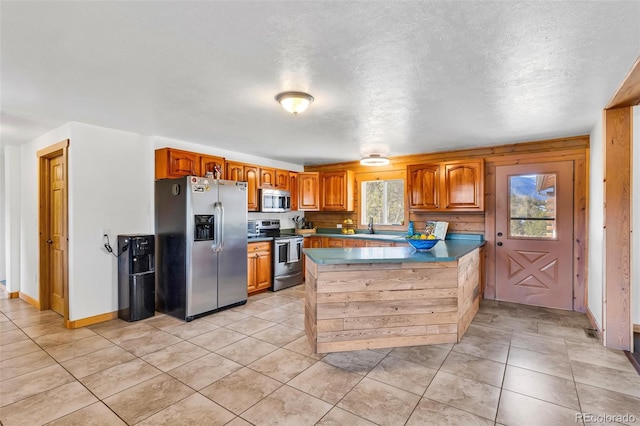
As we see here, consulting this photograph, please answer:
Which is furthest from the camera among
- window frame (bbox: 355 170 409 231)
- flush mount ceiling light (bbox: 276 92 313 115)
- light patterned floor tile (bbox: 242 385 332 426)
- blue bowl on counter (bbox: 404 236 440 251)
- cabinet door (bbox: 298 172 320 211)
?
cabinet door (bbox: 298 172 320 211)

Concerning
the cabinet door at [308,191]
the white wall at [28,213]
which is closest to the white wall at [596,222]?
the cabinet door at [308,191]

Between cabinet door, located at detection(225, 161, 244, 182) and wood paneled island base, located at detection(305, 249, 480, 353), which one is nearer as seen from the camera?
wood paneled island base, located at detection(305, 249, 480, 353)

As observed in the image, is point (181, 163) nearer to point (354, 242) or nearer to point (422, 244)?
point (354, 242)

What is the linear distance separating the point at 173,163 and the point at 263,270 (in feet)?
6.96

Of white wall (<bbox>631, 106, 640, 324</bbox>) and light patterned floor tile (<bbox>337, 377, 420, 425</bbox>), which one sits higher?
white wall (<bbox>631, 106, 640, 324</bbox>)

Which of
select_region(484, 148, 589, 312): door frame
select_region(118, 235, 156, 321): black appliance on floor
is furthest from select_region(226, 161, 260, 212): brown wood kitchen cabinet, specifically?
select_region(484, 148, 589, 312): door frame

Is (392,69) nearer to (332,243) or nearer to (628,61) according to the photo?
(628,61)

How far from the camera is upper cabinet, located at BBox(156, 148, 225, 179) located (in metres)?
4.29

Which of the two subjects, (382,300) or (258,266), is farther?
(258,266)

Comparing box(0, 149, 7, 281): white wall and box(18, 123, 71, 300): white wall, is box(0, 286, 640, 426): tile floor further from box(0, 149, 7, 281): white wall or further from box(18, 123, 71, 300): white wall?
box(0, 149, 7, 281): white wall

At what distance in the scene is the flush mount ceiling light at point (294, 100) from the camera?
9.03ft

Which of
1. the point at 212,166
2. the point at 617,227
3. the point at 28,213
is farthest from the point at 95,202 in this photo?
the point at 617,227

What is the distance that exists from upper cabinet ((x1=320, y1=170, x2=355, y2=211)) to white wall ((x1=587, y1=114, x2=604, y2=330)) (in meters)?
3.54

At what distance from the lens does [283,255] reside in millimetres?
5523
